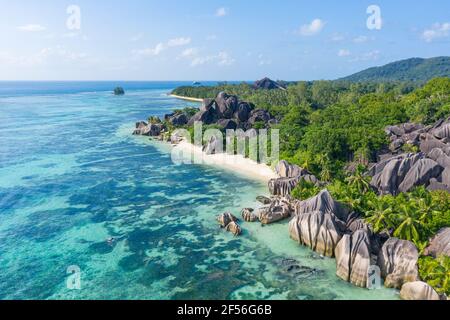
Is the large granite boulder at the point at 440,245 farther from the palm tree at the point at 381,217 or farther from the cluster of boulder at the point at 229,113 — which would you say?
the cluster of boulder at the point at 229,113

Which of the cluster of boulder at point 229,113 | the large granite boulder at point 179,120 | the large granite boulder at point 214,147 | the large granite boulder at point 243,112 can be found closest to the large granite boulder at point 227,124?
the cluster of boulder at point 229,113

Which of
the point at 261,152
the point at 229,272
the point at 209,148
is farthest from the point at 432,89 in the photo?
the point at 229,272

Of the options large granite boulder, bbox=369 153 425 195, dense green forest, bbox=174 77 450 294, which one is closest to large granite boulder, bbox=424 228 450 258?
dense green forest, bbox=174 77 450 294

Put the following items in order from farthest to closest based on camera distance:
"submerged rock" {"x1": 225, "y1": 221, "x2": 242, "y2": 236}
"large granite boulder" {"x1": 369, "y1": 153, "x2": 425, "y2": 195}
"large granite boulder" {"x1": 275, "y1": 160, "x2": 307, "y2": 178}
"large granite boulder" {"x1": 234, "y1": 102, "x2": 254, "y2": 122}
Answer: "large granite boulder" {"x1": 234, "y1": 102, "x2": 254, "y2": 122}
"large granite boulder" {"x1": 275, "y1": 160, "x2": 307, "y2": 178}
"large granite boulder" {"x1": 369, "y1": 153, "x2": 425, "y2": 195}
"submerged rock" {"x1": 225, "y1": 221, "x2": 242, "y2": 236}

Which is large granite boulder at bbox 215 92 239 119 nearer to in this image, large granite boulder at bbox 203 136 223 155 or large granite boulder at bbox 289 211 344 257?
large granite boulder at bbox 203 136 223 155

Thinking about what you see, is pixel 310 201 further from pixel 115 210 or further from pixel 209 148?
pixel 209 148
